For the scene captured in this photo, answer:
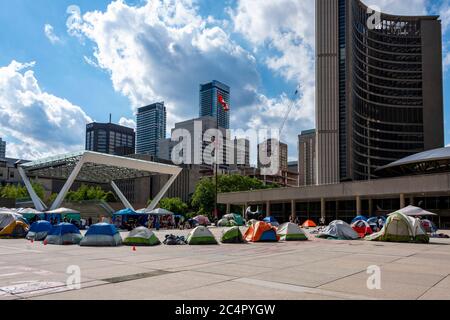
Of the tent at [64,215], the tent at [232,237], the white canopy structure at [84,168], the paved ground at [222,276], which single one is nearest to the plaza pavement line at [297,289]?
the paved ground at [222,276]

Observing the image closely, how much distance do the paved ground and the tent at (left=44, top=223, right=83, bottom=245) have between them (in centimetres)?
583

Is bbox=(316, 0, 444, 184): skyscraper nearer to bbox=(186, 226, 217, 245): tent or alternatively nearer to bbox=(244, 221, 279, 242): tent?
bbox=(244, 221, 279, 242): tent

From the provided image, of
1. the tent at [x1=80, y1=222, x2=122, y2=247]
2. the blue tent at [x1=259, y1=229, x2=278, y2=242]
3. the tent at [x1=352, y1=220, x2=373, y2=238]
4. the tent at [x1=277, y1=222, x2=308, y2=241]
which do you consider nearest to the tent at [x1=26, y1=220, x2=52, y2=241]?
the tent at [x1=80, y1=222, x2=122, y2=247]

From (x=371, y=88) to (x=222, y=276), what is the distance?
14018 cm

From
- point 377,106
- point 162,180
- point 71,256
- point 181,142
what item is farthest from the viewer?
point 181,142

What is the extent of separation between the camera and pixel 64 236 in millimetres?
24719

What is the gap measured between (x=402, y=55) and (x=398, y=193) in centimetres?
10615

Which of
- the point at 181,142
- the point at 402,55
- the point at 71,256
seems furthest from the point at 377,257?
the point at 181,142

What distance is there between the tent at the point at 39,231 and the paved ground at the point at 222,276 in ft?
33.0

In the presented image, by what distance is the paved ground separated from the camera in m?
9.80

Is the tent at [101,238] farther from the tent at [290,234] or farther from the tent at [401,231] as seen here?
the tent at [401,231]

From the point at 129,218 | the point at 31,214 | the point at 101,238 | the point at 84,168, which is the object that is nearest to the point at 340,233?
the point at 101,238
